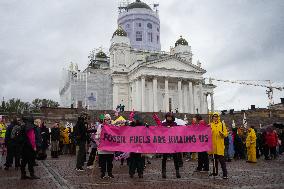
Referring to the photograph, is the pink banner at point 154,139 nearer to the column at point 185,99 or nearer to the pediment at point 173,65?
the pediment at point 173,65

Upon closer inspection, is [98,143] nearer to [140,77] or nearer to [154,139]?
[154,139]

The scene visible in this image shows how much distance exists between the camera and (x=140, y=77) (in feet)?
183

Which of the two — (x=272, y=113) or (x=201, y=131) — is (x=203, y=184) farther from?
(x=272, y=113)

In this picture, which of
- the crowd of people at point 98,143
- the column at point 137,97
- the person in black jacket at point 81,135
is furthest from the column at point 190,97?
the person in black jacket at point 81,135

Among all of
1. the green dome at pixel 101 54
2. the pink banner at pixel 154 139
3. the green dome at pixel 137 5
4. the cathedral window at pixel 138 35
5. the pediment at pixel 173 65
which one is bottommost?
the pink banner at pixel 154 139

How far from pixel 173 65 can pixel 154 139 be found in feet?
157

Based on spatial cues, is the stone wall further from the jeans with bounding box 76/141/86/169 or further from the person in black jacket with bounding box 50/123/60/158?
the jeans with bounding box 76/141/86/169

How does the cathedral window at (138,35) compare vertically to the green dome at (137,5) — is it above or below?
below

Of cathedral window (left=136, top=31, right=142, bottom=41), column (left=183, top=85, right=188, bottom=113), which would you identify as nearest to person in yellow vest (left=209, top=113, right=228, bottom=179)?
column (left=183, top=85, right=188, bottom=113)

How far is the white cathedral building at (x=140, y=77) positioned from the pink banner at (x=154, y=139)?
4331 cm

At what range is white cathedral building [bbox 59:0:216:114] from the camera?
56469 mm

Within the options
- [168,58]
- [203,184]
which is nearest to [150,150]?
[203,184]

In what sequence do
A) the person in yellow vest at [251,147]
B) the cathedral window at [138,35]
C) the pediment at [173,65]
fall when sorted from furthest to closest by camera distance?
the cathedral window at [138,35]
the pediment at [173,65]
the person in yellow vest at [251,147]

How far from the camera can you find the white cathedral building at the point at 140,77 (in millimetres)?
56469
